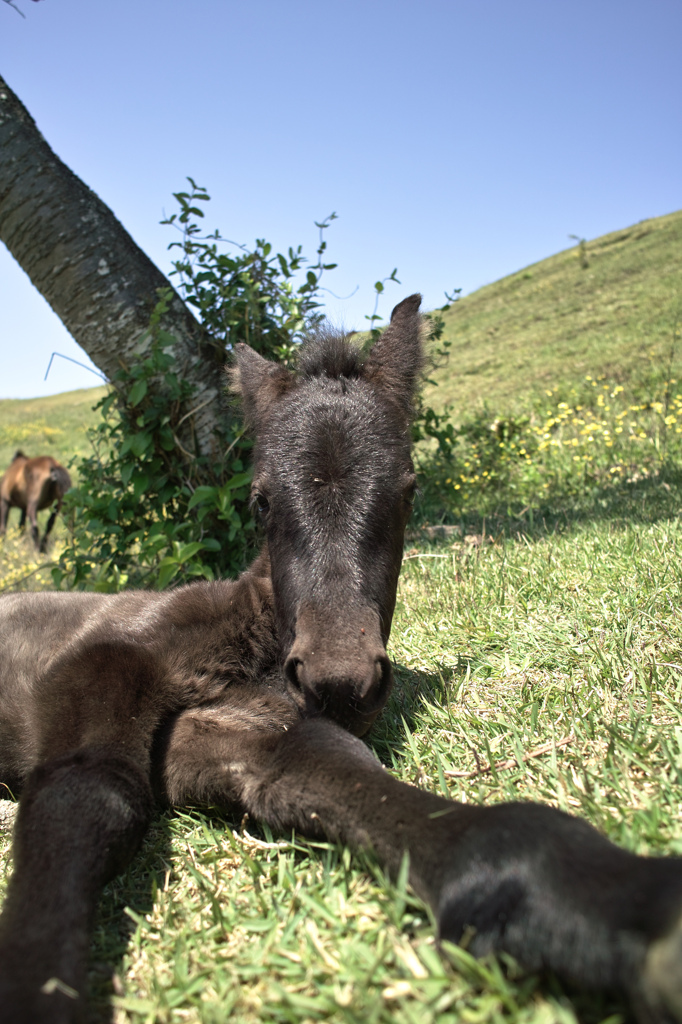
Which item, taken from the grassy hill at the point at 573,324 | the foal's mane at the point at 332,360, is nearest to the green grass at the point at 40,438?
the foal's mane at the point at 332,360

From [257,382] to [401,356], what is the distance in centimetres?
76

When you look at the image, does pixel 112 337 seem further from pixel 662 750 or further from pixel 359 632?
pixel 662 750

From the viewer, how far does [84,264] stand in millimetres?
5277

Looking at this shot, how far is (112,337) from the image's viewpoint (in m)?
5.36

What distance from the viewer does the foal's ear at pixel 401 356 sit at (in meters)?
3.24

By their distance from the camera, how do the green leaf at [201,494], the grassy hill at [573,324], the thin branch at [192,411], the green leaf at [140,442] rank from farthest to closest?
1. the grassy hill at [573,324]
2. the thin branch at [192,411]
3. the green leaf at [140,442]
4. the green leaf at [201,494]

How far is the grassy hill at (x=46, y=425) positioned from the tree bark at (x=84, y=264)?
51.8 ft

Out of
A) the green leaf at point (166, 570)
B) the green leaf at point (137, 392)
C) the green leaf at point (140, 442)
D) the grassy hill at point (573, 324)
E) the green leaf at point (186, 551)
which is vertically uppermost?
the grassy hill at point (573, 324)

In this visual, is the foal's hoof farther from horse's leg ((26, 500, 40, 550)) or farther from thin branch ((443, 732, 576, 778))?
horse's leg ((26, 500, 40, 550))

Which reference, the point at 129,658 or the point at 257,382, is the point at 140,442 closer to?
the point at 257,382

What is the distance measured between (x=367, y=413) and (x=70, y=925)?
6.66 feet

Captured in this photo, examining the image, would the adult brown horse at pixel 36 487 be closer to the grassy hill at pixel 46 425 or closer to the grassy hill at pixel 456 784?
the grassy hill at pixel 46 425

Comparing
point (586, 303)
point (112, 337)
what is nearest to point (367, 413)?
point (112, 337)

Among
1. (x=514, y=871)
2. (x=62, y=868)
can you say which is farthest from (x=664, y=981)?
(x=62, y=868)
